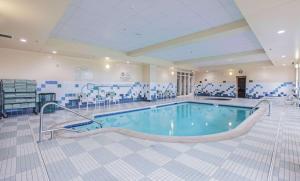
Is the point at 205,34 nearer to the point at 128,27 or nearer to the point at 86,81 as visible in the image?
the point at 128,27

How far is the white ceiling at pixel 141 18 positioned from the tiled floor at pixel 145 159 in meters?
2.54

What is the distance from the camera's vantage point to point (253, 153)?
224cm

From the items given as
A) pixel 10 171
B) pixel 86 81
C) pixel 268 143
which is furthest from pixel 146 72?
pixel 10 171

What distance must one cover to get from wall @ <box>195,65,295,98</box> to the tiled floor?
372 inches

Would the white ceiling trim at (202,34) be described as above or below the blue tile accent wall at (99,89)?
above

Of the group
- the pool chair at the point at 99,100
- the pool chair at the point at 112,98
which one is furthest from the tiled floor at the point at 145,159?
the pool chair at the point at 112,98

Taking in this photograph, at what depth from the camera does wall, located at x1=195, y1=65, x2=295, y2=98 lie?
10.0 m

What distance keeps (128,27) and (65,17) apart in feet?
4.74

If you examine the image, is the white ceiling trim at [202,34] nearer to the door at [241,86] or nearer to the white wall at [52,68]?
the white wall at [52,68]

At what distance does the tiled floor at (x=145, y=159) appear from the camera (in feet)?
5.65

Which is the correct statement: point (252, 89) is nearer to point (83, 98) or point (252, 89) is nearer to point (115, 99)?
point (115, 99)

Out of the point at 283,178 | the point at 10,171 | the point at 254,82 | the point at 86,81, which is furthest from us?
the point at 254,82

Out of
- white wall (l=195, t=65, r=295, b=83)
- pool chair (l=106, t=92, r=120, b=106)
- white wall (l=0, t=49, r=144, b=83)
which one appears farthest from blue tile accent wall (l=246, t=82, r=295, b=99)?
pool chair (l=106, t=92, r=120, b=106)

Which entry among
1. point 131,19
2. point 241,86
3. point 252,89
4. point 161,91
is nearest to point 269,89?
point 252,89
